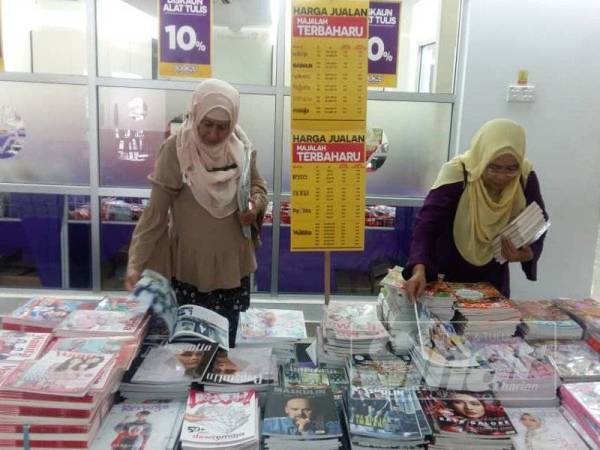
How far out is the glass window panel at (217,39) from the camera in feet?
10.7

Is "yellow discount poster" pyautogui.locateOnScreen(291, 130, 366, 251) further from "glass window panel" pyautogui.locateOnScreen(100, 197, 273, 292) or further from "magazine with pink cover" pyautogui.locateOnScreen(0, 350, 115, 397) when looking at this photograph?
"glass window panel" pyautogui.locateOnScreen(100, 197, 273, 292)

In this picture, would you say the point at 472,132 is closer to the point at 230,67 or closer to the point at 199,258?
the point at 230,67

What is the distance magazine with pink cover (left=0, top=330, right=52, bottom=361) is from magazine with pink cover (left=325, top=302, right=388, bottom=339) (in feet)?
2.53

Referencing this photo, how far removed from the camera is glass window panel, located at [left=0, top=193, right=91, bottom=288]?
3496 mm

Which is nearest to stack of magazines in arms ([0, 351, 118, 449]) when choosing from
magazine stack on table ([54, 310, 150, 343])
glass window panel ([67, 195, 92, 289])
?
magazine stack on table ([54, 310, 150, 343])

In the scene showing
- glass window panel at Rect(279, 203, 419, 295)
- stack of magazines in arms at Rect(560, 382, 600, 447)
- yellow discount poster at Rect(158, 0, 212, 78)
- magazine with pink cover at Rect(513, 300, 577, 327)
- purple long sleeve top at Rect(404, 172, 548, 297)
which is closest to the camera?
stack of magazines in arms at Rect(560, 382, 600, 447)

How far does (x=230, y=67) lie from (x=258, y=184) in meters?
1.58

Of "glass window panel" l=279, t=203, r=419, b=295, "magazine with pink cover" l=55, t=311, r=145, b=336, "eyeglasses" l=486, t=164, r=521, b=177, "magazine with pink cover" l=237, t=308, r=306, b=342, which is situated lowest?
"glass window panel" l=279, t=203, r=419, b=295

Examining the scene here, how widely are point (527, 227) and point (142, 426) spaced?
137 cm

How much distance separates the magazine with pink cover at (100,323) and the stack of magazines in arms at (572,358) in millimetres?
1134

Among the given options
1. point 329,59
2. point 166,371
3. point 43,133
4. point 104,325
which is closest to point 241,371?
point 166,371

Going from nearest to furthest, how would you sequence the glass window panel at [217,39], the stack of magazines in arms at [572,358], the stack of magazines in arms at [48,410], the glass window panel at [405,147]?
the stack of magazines in arms at [48,410]
the stack of magazines in arms at [572,358]
the glass window panel at [217,39]
the glass window panel at [405,147]

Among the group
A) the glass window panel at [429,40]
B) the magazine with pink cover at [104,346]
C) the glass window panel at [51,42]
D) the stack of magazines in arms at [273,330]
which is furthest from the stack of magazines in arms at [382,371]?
the glass window panel at [51,42]

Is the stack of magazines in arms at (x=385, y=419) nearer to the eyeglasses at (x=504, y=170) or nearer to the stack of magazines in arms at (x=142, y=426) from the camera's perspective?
the stack of magazines in arms at (x=142, y=426)
